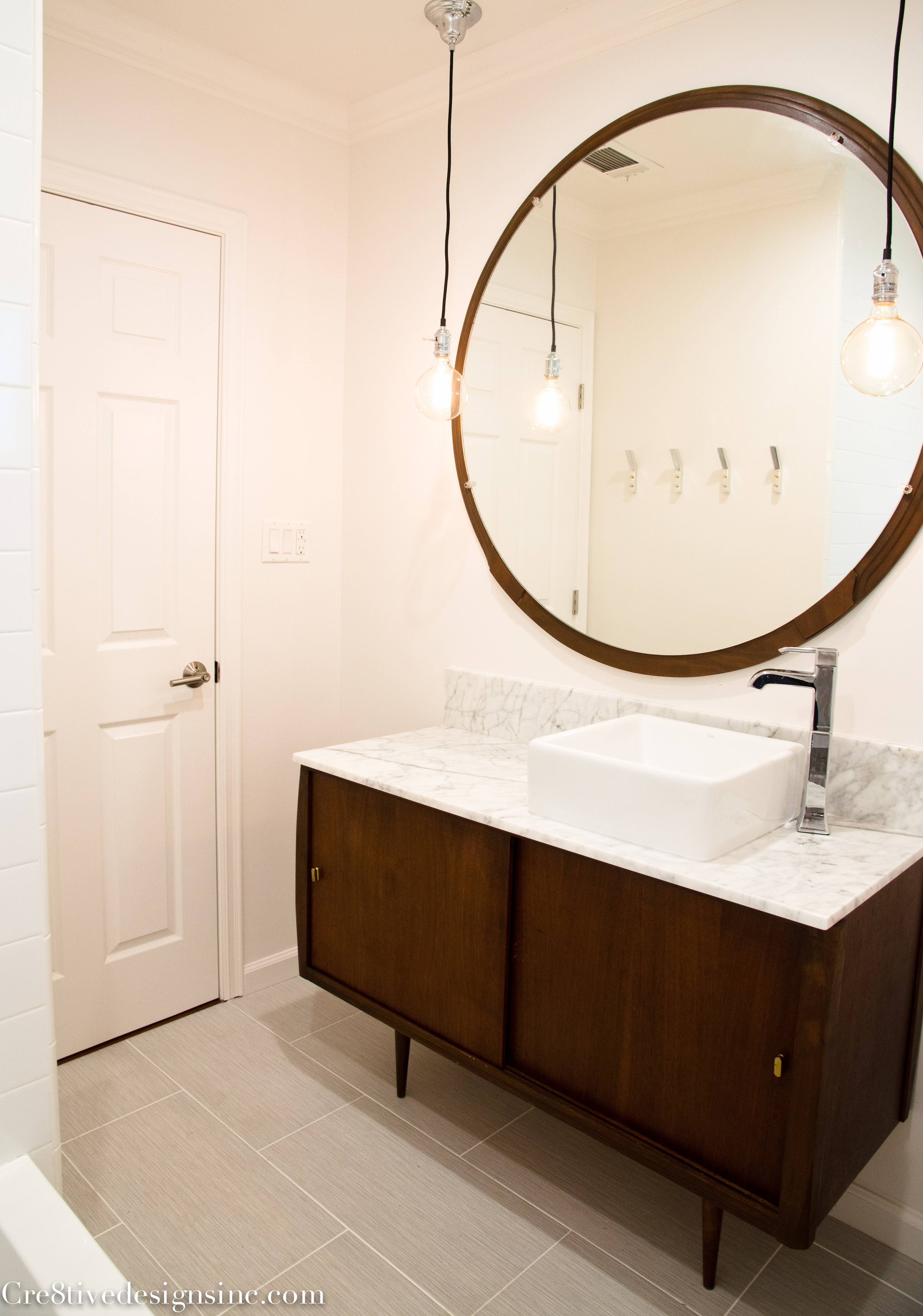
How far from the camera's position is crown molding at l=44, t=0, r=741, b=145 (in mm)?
1925

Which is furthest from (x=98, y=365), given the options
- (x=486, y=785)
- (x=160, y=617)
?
(x=486, y=785)

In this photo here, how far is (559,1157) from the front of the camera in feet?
6.30

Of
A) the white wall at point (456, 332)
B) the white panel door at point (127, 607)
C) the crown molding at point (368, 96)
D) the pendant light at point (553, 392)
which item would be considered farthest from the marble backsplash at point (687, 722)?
the crown molding at point (368, 96)

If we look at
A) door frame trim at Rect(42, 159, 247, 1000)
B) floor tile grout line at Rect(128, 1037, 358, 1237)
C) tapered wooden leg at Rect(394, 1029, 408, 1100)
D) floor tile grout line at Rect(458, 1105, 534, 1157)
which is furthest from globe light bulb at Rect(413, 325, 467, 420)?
floor tile grout line at Rect(128, 1037, 358, 1237)

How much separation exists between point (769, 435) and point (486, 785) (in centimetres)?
90

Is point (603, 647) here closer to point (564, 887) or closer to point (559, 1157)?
point (564, 887)

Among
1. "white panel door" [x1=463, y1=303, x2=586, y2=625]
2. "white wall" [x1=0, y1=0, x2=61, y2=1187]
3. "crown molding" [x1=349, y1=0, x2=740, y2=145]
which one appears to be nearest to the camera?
"white wall" [x1=0, y1=0, x2=61, y2=1187]

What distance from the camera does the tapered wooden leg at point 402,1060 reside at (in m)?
2.06

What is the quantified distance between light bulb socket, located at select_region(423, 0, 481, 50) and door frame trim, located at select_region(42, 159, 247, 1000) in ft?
2.26

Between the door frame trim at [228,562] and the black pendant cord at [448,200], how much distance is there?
548mm

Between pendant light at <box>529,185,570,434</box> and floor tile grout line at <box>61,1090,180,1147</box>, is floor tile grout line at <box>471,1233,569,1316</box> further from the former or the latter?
pendant light at <box>529,185,570,434</box>

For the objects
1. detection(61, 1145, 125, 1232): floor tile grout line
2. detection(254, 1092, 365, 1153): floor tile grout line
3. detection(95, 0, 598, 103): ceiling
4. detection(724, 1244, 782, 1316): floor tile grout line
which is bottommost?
detection(254, 1092, 365, 1153): floor tile grout line

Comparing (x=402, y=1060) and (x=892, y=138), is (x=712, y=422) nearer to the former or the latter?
(x=892, y=138)

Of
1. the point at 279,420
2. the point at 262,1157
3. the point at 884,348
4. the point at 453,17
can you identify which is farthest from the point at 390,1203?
the point at 453,17
